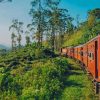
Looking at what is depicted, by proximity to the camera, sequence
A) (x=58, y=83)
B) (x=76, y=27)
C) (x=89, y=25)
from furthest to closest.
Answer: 1. (x=76, y=27)
2. (x=89, y=25)
3. (x=58, y=83)

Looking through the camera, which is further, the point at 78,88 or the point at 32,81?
the point at 32,81

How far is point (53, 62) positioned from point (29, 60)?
526 cm

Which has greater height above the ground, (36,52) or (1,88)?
(36,52)

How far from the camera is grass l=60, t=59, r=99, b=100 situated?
24.0 metres

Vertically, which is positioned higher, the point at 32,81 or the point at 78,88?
the point at 32,81

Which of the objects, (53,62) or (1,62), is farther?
(1,62)

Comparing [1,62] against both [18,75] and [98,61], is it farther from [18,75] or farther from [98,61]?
[98,61]

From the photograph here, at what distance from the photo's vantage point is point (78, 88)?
2684 cm

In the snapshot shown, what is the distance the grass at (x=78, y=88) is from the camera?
2398cm

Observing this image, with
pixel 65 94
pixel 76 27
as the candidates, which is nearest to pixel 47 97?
pixel 65 94

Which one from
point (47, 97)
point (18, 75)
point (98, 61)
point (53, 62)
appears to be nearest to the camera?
point (98, 61)

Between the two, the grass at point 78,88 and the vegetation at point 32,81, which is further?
the vegetation at point 32,81

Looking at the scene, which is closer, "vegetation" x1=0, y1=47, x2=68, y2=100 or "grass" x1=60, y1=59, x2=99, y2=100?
"grass" x1=60, y1=59, x2=99, y2=100

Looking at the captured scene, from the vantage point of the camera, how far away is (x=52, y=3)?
73.6 metres
